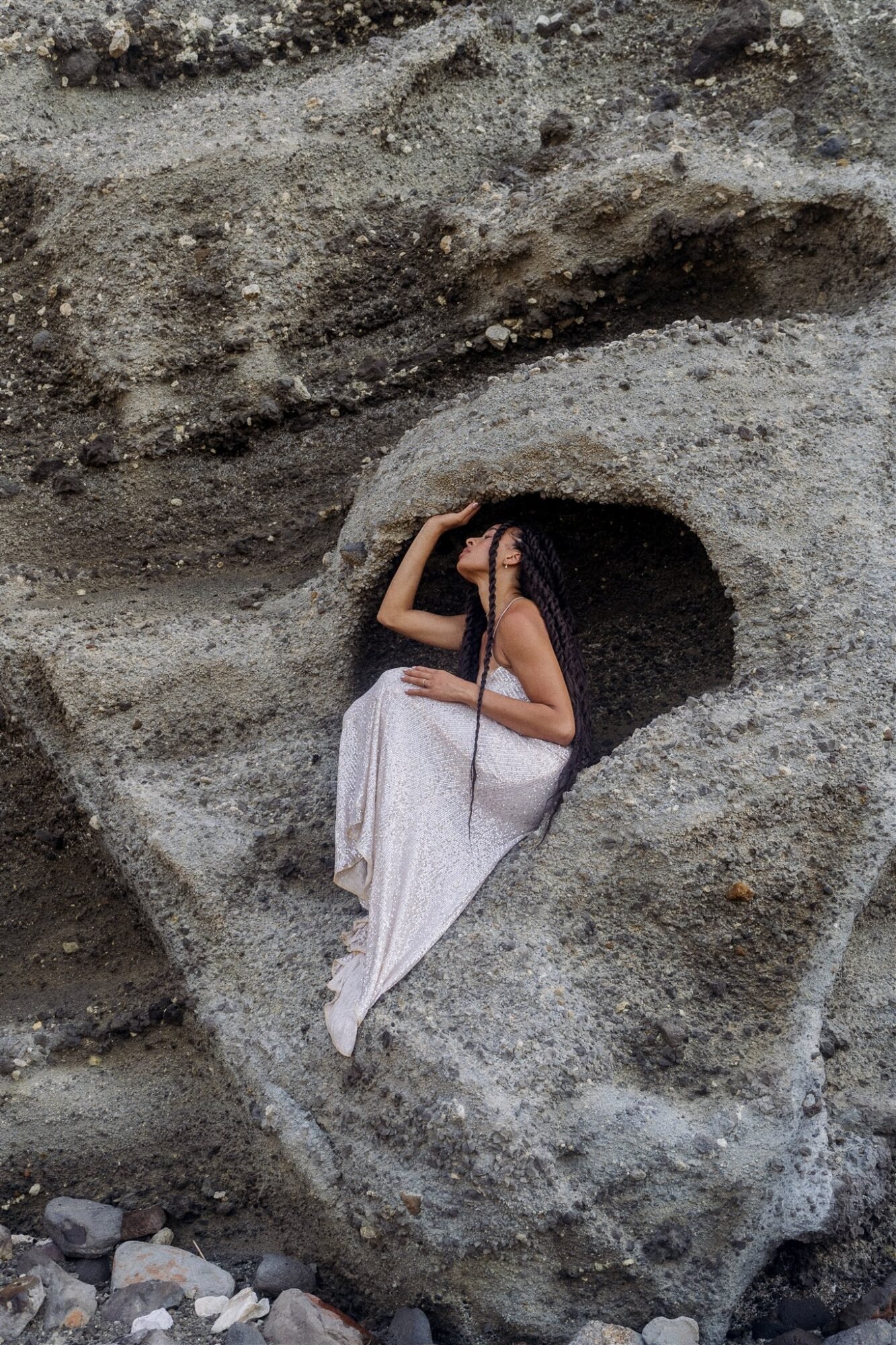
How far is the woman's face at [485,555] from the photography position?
10.9 feet

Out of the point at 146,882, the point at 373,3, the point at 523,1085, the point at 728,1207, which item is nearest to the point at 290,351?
the point at 373,3

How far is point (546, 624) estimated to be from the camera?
10.8 feet

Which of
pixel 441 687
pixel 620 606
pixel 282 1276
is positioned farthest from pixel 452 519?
pixel 282 1276

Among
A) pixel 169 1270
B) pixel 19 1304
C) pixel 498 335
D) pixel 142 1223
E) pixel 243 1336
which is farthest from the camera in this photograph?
pixel 498 335

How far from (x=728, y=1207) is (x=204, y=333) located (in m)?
2.81

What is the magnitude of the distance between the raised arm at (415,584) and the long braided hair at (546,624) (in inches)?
4.0

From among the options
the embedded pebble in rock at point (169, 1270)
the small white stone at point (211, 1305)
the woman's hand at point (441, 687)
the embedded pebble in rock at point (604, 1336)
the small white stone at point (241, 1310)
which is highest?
the woman's hand at point (441, 687)

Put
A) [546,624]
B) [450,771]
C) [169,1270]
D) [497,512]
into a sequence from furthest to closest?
1. [497,512]
2. [546,624]
3. [450,771]
4. [169,1270]

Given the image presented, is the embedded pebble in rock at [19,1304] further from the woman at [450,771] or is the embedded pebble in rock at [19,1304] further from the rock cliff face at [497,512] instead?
the woman at [450,771]

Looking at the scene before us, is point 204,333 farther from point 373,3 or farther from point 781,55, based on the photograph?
point 781,55

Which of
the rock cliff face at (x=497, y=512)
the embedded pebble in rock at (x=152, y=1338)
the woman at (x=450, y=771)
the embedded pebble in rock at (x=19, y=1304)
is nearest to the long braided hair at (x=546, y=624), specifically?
the woman at (x=450, y=771)

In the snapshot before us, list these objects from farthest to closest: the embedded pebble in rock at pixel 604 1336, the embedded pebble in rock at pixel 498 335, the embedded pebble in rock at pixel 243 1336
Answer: the embedded pebble in rock at pixel 498 335
the embedded pebble in rock at pixel 243 1336
the embedded pebble in rock at pixel 604 1336

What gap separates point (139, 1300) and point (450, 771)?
4.39 feet

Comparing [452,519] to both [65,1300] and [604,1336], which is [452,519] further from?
[65,1300]
